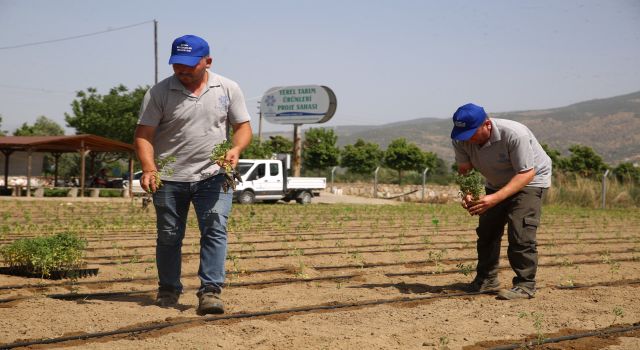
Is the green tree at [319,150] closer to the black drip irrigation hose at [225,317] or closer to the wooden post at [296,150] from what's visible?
the wooden post at [296,150]

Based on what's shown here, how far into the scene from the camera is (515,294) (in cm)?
593

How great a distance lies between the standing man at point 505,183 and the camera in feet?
19.1

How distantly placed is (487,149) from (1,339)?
12.5 ft

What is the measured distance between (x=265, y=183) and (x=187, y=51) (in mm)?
21390

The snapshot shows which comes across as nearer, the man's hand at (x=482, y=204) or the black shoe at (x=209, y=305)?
the black shoe at (x=209, y=305)

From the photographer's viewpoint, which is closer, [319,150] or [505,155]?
[505,155]

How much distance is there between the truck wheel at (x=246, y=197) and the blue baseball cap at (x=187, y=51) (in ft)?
67.7

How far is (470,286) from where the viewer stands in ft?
21.3

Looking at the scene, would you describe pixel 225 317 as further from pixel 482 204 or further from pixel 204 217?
pixel 482 204

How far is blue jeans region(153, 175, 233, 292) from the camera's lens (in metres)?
5.18

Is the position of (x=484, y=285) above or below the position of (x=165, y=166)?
below

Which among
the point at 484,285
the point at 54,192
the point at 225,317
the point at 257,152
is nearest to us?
the point at 225,317

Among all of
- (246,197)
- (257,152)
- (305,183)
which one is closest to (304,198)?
(305,183)

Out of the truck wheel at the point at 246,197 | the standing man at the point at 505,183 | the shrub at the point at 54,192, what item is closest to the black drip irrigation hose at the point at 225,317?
the standing man at the point at 505,183
